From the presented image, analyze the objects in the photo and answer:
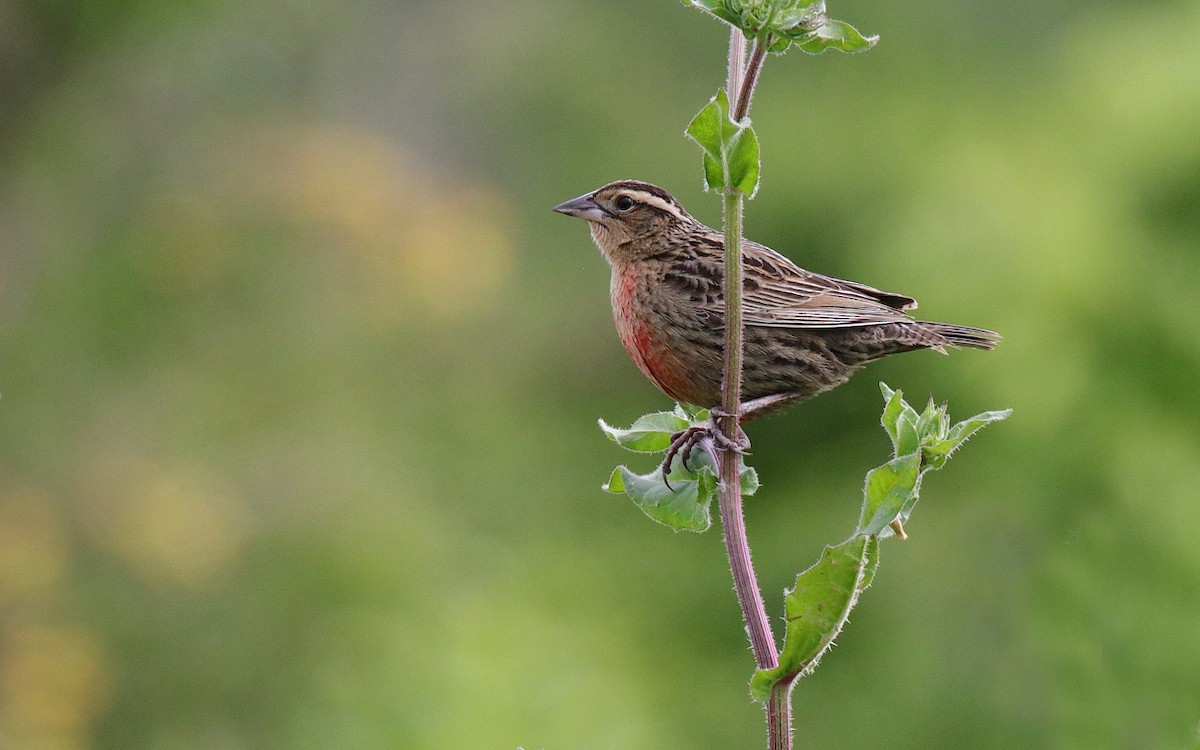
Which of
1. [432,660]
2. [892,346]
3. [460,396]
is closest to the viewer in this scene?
[892,346]

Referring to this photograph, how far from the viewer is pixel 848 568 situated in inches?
84.8

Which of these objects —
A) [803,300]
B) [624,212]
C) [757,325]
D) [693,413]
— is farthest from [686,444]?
[624,212]

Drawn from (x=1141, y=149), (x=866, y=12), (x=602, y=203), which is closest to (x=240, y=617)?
(x=602, y=203)

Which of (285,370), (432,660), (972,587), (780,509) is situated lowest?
(432,660)

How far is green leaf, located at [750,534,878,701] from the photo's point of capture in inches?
83.6

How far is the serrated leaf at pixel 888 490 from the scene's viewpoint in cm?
217

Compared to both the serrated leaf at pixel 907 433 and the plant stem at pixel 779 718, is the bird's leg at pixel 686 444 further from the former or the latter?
the plant stem at pixel 779 718

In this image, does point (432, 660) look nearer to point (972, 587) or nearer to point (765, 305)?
point (972, 587)

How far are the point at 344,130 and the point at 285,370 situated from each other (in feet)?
6.29

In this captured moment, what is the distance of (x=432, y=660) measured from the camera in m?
6.80

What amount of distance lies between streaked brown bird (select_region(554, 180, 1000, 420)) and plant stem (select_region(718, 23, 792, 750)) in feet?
2.97

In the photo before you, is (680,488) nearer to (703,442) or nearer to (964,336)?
(703,442)

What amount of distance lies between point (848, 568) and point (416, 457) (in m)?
9.69

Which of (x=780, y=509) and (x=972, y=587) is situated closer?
(x=972, y=587)
